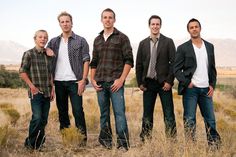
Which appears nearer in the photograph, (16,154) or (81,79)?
(16,154)

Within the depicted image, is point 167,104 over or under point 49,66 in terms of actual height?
under

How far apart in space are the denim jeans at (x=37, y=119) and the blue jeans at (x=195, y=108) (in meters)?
2.21

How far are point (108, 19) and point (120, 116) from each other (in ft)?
4.99

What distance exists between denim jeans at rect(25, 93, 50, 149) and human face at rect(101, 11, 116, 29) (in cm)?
149

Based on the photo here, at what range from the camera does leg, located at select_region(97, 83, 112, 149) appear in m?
6.22

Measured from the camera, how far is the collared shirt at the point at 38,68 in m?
6.07

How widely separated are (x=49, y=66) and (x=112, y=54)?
1019 millimetres

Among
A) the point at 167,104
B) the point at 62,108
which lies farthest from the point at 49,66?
the point at 167,104

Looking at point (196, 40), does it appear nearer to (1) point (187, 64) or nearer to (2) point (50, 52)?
(1) point (187, 64)

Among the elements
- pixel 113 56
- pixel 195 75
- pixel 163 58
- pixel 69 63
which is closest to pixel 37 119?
pixel 69 63

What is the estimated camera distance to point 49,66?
20.3 ft

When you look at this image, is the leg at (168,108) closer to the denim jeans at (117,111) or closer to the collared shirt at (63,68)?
the denim jeans at (117,111)

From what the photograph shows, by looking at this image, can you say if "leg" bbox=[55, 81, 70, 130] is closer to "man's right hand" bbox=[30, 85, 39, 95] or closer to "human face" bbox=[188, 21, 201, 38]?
"man's right hand" bbox=[30, 85, 39, 95]

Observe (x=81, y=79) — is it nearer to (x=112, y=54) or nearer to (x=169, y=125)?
(x=112, y=54)
